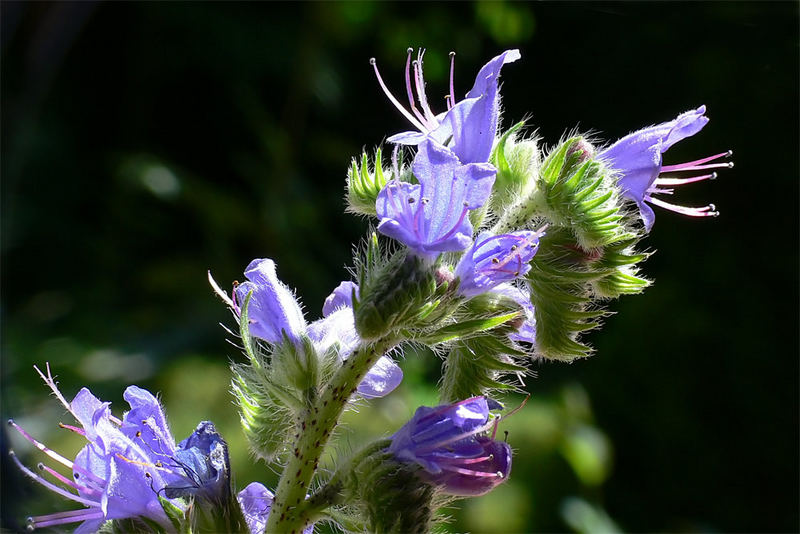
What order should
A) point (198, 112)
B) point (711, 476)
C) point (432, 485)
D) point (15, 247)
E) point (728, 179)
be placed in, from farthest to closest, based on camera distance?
1. point (198, 112)
2. point (15, 247)
3. point (728, 179)
4. point (711, 476)
5. point (432, 485)

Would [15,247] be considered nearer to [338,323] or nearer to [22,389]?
[22,389]

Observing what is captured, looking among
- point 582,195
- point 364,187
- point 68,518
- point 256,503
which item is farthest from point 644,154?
point 68,518

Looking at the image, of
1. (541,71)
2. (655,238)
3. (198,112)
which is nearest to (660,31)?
(541,71)

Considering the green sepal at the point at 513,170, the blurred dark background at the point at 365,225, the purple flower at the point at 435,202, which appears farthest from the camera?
the blurred dark background at the point at 365,225

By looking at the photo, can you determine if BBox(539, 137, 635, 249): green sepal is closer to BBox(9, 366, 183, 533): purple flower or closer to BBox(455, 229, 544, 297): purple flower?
BBox(455, 229, 544, 297): purple flower

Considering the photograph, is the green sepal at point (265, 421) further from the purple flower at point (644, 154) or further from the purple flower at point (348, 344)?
the purple flower at point (644, 154)

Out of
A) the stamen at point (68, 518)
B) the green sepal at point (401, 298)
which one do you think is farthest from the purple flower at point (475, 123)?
the stamen at point (68, 518)
